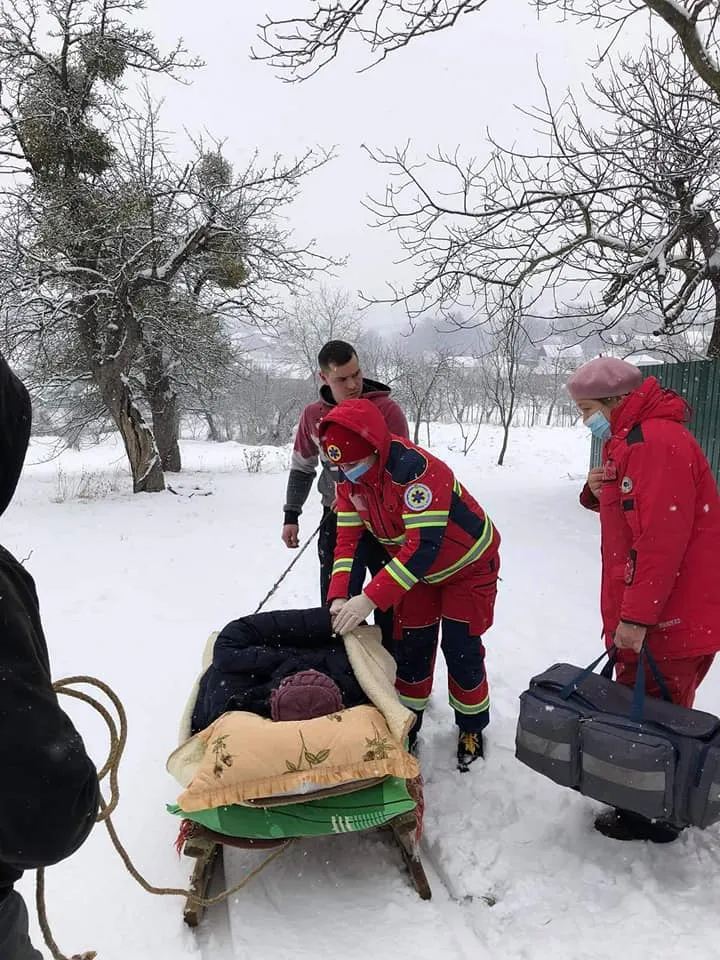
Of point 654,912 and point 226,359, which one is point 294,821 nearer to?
point 654,912

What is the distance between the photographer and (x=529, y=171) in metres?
6.91

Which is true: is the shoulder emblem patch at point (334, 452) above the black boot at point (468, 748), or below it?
above

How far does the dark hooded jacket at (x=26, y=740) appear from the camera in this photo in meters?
1.00

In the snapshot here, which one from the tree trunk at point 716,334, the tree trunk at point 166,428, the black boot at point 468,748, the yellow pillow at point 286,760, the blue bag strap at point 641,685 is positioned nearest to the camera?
the yellow pillow at point 286,760

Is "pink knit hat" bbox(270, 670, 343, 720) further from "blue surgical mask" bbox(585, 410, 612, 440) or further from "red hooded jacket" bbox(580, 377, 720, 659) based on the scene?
"blue surgical mask" bbox(585, 410, 612, 440)

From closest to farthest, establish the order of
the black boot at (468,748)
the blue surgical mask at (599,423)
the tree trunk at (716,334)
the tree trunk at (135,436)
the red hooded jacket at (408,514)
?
the blue surgical mask at (599,423)
the red hooded jacket at (408,514)
the black boot at (468,748)
the tree trunk at (716,334)
the tree trunk at (135,436)

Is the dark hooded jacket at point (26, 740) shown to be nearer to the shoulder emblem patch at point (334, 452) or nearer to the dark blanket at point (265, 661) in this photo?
the dark blanket at point (265, 661)

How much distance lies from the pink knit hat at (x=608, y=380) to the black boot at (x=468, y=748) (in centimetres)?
172

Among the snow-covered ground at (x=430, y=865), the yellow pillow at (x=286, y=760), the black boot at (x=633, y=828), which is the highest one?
the yellow pillow at (x=286, y=760)

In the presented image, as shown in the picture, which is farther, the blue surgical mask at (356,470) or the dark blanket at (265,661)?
the blue surgical mask at (356,470)

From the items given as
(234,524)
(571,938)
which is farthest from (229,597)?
(571,938)

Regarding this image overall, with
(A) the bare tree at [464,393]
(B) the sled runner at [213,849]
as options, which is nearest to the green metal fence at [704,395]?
(B) the sled runner at [213,849]

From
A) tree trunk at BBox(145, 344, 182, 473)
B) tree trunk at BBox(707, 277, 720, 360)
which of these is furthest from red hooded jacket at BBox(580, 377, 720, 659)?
tree trunk at BBox(145, 344, 182, 473)

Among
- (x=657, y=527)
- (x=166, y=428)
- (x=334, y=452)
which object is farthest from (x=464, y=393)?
(x=657, y=527)
